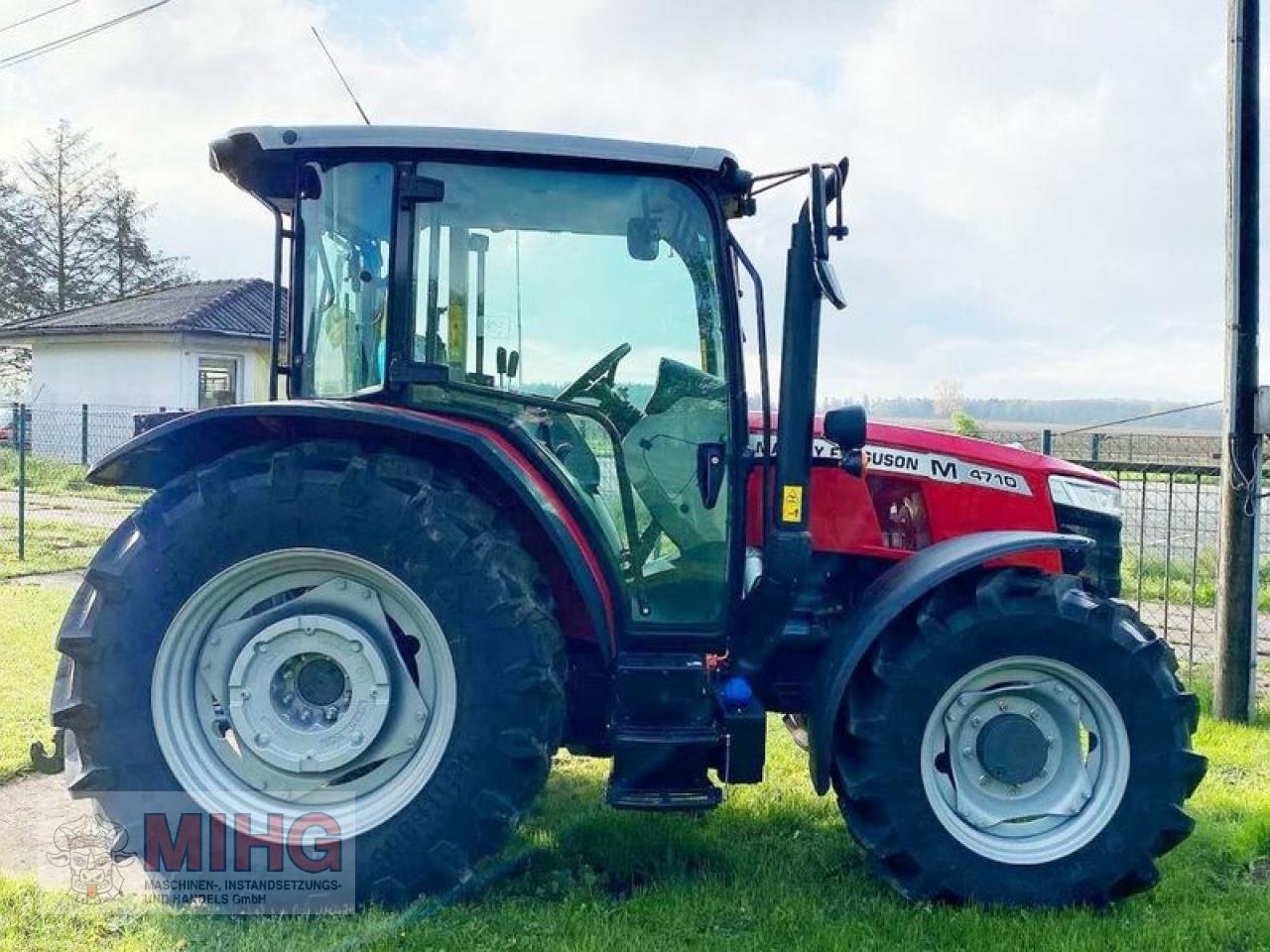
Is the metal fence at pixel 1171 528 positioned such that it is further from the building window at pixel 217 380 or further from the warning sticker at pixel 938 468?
the building window at pixel 217 380

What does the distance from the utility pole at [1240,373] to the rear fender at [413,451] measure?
4071 mm

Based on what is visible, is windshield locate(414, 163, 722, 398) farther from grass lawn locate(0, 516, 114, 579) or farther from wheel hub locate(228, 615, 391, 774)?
grass lawn locate(0, 516, 114, 579)

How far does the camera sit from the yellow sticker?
339cm

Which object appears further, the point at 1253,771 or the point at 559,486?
the point at 1253,771

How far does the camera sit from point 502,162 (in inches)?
131

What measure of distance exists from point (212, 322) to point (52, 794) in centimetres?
2113

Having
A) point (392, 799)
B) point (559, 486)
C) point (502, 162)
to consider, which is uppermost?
point (502, 162)

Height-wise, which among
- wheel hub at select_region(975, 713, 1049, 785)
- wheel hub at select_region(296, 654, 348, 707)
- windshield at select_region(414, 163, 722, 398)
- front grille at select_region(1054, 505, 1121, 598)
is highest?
windshield at select_region(414, 163, 722, 398)

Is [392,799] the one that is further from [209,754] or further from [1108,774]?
[1108,774]

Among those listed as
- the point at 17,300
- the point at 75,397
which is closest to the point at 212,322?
the point at 75,397

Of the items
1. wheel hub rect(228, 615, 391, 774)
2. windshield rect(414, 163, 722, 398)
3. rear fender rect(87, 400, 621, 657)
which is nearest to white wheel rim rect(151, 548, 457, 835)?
wheel hub rect(228, 615, 391, 774)

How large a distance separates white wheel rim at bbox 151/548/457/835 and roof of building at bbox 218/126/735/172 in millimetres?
1286

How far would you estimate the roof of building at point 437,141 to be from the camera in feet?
10.6

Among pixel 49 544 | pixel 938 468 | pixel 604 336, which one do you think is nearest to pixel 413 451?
pixel 604 336
